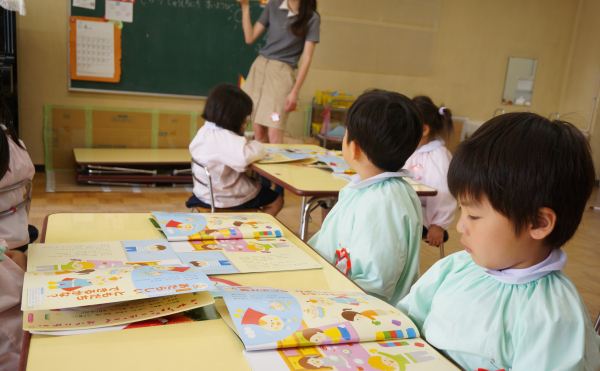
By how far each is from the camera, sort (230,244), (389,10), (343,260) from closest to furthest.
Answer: (230,244) < (343,260) < (389,10)

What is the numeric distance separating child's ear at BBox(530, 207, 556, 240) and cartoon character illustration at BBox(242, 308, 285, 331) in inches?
15.8

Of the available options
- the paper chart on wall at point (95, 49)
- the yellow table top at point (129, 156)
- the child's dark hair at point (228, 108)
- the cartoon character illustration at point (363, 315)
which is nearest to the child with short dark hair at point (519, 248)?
the cartoon character illustration at point (363, 315)

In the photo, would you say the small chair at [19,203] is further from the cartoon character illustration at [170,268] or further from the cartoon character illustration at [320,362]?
the cartoon character illustration at [320,362]

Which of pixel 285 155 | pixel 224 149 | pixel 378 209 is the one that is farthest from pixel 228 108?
pixel 378 209

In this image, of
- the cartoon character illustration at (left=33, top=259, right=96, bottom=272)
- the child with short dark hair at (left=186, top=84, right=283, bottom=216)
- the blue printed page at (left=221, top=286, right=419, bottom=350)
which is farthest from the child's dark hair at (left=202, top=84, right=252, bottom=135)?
the blue printed page at (left=221, top=286, right=419, bottom=350)

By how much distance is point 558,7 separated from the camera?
5.84 meters

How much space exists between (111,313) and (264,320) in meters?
0.23

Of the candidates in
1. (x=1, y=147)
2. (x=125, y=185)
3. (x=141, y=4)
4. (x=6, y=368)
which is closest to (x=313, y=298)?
(x=6, y=368)

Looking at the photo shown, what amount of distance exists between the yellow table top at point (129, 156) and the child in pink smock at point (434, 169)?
2.52m

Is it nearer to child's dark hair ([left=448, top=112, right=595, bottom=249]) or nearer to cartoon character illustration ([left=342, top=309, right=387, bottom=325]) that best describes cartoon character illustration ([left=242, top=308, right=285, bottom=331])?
cartoon character illustration ([left=342, top=309, right=387, bottom=325])

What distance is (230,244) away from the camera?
1.16 metres

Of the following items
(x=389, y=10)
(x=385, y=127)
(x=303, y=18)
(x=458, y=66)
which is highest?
(x=389, y=10)

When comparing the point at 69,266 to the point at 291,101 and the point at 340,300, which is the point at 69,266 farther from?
the point at 291,101

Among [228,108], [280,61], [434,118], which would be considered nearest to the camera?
[434,118]
